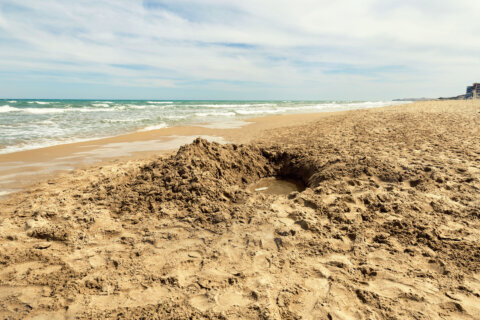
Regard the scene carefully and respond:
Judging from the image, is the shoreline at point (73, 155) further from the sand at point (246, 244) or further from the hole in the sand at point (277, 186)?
the hole in the sand at point (277, 186)

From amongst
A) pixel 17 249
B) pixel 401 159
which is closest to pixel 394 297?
pixel 401 159

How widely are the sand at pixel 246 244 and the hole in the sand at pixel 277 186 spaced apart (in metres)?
0.38

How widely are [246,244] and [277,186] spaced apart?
79.5 inches

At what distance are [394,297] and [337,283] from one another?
383 millimetres

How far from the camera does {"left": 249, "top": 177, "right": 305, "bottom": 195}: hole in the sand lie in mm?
4105

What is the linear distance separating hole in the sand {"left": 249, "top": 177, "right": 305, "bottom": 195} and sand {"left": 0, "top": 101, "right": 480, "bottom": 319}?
0.38 metres

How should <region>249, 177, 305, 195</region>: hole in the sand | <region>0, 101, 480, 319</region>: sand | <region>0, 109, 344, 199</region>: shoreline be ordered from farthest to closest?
1. <region>0, 109, 344, 199</region>: shoreline
2. <region>249, 177, 305, 195</region>: hole in the sand
3. <region>0, 101, 480, 319</region>: sand

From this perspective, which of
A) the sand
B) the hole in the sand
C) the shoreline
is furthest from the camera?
the shoreline

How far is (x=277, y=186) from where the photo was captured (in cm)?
435

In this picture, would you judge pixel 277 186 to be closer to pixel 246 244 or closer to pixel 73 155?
pixel 246 244

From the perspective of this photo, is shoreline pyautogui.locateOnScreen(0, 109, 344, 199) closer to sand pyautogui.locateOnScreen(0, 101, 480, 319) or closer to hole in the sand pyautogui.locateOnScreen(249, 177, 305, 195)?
sand pyautogui.locateOnScreen(0, 101, 480, 319)

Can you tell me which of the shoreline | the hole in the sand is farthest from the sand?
the shoreline

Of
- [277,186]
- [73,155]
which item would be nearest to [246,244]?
[277,186]

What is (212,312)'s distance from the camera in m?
1.75
